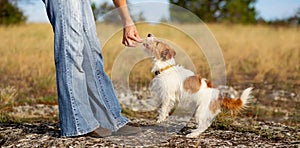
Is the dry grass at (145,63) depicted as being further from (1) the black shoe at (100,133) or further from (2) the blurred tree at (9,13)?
(2) the blurred tree at (9,13)

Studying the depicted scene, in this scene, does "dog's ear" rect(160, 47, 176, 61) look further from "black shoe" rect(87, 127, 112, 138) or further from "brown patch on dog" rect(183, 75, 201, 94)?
"black shoe" rect(87, 127, 112, 138)

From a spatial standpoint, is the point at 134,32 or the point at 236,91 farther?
the point at 236,91

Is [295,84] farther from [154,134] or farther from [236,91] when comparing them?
[154,134]

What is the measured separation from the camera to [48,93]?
8.70 meters

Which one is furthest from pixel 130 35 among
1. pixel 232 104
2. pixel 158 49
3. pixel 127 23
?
pixel 232 104

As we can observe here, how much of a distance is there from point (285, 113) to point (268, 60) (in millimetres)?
5270

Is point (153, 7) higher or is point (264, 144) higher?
point (153, 7)

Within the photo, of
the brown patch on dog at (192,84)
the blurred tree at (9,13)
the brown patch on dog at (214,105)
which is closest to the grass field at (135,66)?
the brown patch on dog at (192,84)

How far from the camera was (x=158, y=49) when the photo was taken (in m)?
4.91

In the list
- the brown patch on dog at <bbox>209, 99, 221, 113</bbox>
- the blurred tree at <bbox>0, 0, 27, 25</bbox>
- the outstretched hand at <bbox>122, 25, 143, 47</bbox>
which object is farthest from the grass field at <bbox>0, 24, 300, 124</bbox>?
the blurred tree at <bbox>0, 0, 27, 25</bbox>

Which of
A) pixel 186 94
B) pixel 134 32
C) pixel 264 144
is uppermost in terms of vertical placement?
pixel 134 32

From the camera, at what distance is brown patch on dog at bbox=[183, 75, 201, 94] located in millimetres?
4777

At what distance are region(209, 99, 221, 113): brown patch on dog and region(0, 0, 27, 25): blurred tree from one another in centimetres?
2114

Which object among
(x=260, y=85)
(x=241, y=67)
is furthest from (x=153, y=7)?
(x=241, y=67)
